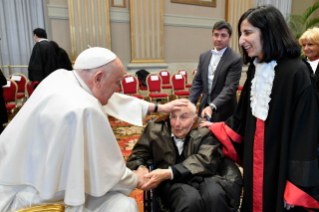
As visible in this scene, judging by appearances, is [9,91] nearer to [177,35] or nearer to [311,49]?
[177,35]

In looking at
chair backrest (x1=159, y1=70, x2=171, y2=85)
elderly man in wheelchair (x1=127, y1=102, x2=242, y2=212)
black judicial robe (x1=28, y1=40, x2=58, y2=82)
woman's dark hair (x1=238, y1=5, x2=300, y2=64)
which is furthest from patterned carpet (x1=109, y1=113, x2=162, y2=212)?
woman's dark hair (x1=238, y1=5, x2=300, y2=64)

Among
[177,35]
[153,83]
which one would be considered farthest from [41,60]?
[177,35]

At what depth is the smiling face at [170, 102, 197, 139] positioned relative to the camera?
1911 millimetres

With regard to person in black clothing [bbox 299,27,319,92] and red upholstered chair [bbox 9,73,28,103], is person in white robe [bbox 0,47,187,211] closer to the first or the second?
person in black clothing [bbox 299,27,319,92]

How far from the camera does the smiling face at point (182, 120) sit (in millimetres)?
1911

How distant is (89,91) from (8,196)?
2.52 feet

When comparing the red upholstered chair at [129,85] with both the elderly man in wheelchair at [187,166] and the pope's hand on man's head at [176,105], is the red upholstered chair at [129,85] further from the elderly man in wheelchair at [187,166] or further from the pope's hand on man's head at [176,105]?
the pope's hand on man's head at [176,105]

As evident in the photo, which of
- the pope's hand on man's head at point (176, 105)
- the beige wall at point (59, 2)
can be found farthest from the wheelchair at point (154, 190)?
the beige wall at point (59, 2)

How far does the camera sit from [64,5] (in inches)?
273

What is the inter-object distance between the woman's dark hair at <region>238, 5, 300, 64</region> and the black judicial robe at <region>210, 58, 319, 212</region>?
3.5 inches

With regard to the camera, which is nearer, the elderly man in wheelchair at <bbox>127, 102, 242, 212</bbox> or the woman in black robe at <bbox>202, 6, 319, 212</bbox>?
the woman in black robe at <bbox>202, 6, 319, 212</bbox>

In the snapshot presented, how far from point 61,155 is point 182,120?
1.05 m

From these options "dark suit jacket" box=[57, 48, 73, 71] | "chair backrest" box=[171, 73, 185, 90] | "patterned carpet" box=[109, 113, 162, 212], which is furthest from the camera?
"chair backrest" box=[171, 73, 185, 90]

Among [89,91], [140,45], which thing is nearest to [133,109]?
[89,91]
